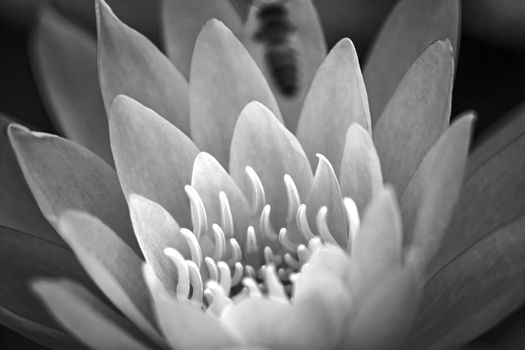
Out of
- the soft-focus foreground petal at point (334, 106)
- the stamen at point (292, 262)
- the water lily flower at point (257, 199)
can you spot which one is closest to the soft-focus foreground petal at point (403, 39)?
the water lily flower at point (257, 199)

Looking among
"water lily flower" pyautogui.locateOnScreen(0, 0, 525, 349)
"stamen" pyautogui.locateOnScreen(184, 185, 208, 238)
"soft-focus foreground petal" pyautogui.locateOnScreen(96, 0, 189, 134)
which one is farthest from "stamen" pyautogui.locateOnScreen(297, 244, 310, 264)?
"soft-focus foreground petal" pyautogui.locateOnScreen(96, 0, 189, 134)

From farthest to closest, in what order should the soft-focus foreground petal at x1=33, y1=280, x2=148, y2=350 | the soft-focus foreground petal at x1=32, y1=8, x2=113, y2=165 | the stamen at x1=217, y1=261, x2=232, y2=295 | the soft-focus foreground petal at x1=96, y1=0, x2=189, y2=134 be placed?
the soft-focus foreground petal at x1=32, y1=8, x2=113, y2=165
the soft-focus foreground petal at x1=96, y1=0, x2=189, y2=134
the stamen at x1=217, y1=261, x2=232, y2=295
the soft-focus foreground petal at x1=33, y1=280, x2=148, y2=350

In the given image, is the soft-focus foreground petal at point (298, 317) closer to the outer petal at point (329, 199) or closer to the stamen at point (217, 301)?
the stamen at point (217, 301)

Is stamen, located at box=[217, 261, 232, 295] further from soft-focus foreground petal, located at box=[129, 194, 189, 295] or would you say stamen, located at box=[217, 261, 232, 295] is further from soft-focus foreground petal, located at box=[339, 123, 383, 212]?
soft-focus foreground petal, located at box=[339, 123, 383, 212]

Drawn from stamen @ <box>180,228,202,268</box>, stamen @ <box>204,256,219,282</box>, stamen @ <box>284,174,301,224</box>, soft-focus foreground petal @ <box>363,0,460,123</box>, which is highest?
soft-focus foreground petal @ <box>363,0,460,123</box>

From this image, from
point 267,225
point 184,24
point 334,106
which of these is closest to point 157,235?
point 267,225

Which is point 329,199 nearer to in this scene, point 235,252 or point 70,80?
point 235,252
